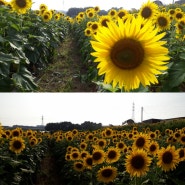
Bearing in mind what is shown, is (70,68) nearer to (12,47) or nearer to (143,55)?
(12,47)

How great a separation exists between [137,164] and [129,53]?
1538mm

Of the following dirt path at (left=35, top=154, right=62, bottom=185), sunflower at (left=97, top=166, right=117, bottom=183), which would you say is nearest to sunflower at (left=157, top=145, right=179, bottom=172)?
sunflower at (left=97, top=166, right=117, bottom=183)

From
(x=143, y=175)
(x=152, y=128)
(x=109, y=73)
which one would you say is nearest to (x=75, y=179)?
(x=143, y=175)

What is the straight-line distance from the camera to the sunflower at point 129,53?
0.64 metres

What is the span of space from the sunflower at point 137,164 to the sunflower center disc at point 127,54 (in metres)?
1.47

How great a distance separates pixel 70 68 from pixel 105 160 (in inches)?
37.1

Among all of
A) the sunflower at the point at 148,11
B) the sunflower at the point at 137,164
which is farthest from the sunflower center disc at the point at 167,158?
the sunflower at the point at 148,11

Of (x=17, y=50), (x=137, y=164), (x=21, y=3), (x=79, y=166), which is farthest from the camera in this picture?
(x=79, y=166)

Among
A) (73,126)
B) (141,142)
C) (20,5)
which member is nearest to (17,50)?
(20,5)

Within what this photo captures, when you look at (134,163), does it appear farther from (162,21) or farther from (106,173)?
(162,21)

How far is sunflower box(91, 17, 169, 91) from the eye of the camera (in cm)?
64

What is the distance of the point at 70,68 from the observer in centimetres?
334

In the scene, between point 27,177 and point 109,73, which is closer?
point 109,73

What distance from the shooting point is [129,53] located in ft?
2.10
